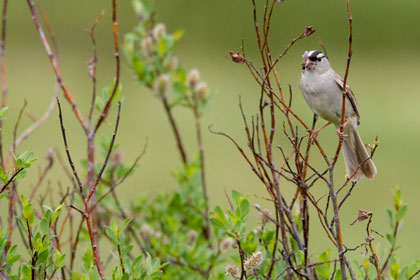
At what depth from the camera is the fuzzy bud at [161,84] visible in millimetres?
2902

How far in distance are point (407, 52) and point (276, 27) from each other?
201 cm

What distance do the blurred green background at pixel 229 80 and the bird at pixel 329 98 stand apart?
3.69 m

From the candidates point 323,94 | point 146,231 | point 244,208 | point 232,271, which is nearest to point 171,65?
point 146,231

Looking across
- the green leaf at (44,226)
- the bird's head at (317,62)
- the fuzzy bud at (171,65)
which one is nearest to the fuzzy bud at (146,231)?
the fuzzy bud at (171,65)

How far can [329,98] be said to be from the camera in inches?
92.7

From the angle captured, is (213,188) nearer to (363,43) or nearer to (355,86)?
(355,86)

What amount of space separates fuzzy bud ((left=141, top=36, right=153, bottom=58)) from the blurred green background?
11.2 ft

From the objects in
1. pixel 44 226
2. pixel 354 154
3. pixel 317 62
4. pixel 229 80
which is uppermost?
pixel 229 80

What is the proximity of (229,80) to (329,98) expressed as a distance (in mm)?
8016

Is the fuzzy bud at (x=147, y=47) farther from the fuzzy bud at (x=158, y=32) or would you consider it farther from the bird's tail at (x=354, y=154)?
the bird's tail at (x=354, y=154)

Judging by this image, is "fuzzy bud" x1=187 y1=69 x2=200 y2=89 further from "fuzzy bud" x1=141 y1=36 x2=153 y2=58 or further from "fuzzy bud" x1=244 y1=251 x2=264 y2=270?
"fuzzy bud" x1=244 y1=251 x2=264 y2=270

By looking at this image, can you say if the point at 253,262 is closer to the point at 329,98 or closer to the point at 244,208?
the point at 244,208

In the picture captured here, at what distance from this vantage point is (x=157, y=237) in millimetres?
2646

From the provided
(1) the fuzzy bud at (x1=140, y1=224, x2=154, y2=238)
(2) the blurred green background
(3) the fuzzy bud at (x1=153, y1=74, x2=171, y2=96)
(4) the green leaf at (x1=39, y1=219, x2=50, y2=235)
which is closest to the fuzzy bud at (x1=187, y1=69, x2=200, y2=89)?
(3) the fuzzy bud at (x1=153, y1=74, x2=171, y2=96)
